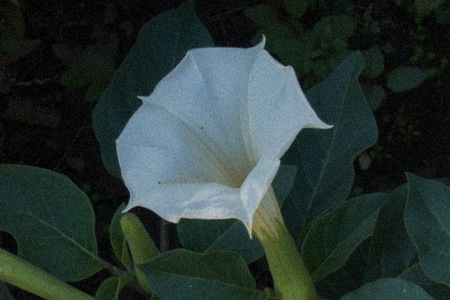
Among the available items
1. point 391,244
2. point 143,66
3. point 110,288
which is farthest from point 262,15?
point 110,288

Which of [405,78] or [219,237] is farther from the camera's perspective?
[405,78]

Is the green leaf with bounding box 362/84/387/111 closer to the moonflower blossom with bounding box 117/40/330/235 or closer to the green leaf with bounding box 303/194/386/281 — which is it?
the green leaf with bounding box 303/194/386/281

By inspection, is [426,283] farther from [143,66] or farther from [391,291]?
[143,66]

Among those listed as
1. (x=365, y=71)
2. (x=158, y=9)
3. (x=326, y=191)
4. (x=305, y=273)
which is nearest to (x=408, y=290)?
(x=305, y=273)

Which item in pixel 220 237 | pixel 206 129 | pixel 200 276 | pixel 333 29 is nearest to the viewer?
pixel 206 129

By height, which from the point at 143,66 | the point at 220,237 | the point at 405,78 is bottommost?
the point at 405,78

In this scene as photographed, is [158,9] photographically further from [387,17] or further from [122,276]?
[122,276]

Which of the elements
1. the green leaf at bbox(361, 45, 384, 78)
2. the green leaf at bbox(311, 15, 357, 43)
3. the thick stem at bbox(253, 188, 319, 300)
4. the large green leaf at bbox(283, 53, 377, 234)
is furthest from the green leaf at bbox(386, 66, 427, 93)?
the thick stem at bbox(253, 188, 319, 300)
